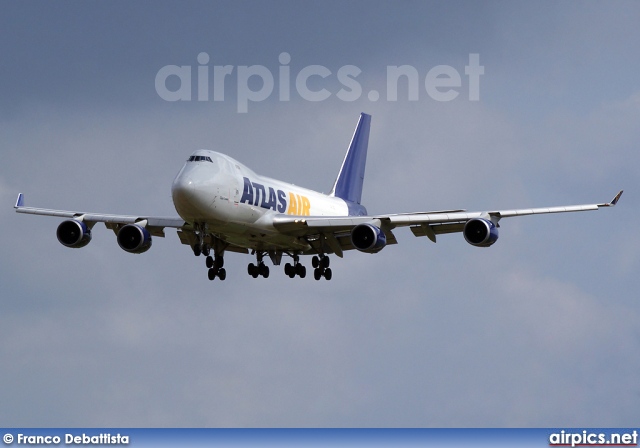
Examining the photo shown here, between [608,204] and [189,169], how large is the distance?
23.3 m

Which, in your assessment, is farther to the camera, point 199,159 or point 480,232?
point 480,232

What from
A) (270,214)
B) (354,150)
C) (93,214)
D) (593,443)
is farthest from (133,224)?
(593,443)

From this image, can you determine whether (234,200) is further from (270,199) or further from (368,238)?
(368,238)

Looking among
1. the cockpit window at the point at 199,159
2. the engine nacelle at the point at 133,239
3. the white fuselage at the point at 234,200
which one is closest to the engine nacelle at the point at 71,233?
the engine nacelle at the point at 133,239

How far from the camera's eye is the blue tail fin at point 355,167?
95.6m

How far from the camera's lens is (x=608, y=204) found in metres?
74.9

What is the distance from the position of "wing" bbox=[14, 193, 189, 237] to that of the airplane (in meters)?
0.06

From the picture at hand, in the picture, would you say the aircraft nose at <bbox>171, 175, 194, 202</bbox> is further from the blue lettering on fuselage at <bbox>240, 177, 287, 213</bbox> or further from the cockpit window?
the blue lettering on fuselage at <bbox>240, 177, 287, 213</bbox>

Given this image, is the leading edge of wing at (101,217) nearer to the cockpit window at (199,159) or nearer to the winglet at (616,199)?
the cockpit window at (199,159)

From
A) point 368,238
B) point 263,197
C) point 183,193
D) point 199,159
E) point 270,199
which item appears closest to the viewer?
point 183,193

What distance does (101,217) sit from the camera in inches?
3187

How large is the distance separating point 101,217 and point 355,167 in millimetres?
24242

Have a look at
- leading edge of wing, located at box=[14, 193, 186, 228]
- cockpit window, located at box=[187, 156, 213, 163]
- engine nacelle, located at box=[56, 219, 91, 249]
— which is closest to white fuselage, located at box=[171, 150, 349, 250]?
cockpit window, located at box=[187, 156, 213, 163]

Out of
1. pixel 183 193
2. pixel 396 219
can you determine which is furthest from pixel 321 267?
pixel 183 193
